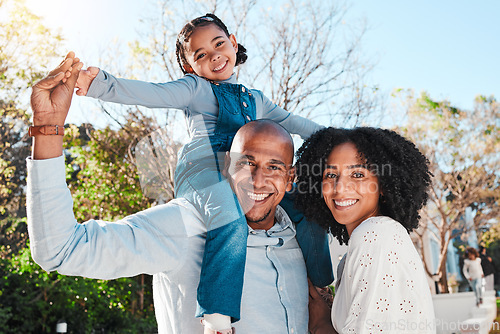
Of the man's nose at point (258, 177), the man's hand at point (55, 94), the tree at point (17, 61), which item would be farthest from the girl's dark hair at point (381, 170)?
the tree at point (17, 61)

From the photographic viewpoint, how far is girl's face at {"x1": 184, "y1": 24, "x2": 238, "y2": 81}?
90.4 inches

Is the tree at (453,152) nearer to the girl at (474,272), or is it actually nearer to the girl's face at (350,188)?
the girl at (474,272)

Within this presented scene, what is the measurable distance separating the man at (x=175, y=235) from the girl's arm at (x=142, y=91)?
0.30 m

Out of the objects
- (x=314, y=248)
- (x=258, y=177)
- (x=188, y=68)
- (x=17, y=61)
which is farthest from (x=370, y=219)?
(x=17, y=61)

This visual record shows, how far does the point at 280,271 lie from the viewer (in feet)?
5.95

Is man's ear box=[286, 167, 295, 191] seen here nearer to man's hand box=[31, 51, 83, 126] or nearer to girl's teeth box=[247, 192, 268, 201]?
girl's teeth box=[247, 192, 268, 201]

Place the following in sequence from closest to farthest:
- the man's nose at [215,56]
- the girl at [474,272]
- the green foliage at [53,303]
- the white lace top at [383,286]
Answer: the white lace top at [383,286], the man's nose at [215,56], the green foliage at [53,303], the girl at [474,272]

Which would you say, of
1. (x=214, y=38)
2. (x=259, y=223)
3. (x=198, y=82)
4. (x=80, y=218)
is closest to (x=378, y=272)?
(x=259, y=223)

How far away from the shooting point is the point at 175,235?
1.62 meters

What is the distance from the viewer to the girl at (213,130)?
161cm

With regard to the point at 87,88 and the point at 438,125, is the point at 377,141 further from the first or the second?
the point at 438,125

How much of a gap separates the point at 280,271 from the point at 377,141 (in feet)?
2.25

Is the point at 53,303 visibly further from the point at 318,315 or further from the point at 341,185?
the point at 341,185

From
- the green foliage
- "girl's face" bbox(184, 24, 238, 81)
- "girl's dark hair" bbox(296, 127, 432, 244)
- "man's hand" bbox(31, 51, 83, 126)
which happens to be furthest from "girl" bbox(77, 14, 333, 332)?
the green foliage
